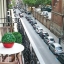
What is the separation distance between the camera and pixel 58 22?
147 feet

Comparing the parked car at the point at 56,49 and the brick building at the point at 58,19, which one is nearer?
the parked car at the point at 56,49

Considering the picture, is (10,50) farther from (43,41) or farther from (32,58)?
(43,41)

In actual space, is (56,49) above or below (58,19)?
below

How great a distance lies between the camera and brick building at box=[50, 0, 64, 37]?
42250 mm

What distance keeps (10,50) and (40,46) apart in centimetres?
3001

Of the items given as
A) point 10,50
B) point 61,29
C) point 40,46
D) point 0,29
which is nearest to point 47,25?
point 61,29

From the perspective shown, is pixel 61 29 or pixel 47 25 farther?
pixel 47 25

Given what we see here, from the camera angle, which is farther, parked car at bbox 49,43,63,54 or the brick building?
the brick building

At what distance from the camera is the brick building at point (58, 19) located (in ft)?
139

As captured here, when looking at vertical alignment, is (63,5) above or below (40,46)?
above

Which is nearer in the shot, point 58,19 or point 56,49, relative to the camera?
point 56,49

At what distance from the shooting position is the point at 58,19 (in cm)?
4462

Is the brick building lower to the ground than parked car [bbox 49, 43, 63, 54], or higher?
higher

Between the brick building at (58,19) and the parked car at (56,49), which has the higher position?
the brick building at (58,19)
